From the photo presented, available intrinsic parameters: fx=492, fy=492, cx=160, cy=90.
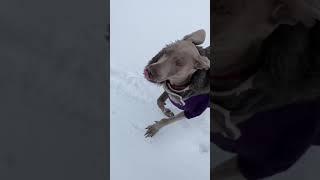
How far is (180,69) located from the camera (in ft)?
4.32

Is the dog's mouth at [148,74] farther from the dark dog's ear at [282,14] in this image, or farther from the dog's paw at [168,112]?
the dark dog's ear at [282,14]

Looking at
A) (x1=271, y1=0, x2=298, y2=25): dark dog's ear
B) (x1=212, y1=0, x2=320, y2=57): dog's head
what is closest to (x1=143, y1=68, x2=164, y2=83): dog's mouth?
(x1=212, y1=0, x2=320, y2=57): dog's head

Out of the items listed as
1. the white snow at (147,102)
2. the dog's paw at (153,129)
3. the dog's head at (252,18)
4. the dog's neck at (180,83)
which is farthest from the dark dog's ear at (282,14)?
the dog's paw at (153,129)

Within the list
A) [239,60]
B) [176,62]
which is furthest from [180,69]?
[239,60]

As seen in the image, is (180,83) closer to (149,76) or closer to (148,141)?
(149,76)

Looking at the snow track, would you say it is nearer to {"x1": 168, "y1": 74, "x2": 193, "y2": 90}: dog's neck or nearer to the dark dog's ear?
{"x1": 168, "y1": 74, "x2": 193, "y2": 90}: dog's neck

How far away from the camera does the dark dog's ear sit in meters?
1.47

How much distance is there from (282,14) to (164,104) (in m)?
0.45

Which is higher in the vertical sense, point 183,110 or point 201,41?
point 201,41

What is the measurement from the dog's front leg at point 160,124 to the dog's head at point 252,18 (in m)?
0.22

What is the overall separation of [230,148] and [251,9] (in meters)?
0.42
